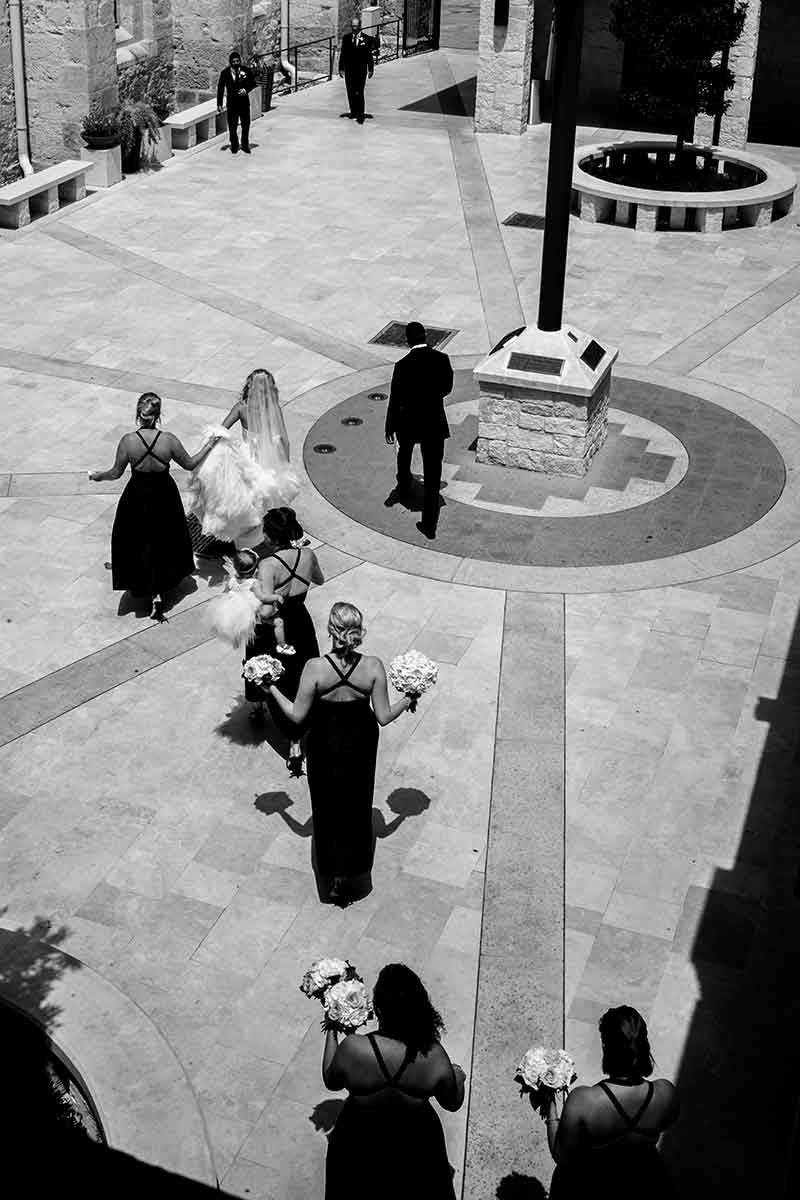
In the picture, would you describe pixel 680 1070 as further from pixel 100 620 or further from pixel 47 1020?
pixel 100 620

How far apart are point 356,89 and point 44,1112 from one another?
70.2ft

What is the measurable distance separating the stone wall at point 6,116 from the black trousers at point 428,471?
1165 cm

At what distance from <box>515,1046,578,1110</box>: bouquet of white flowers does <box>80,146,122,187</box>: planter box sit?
59.4 ft

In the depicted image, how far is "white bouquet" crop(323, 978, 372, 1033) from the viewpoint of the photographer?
18.9 ft

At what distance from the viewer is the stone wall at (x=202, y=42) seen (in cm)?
2566

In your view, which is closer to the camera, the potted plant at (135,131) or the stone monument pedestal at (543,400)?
the stone monument pedestal at (543,400)

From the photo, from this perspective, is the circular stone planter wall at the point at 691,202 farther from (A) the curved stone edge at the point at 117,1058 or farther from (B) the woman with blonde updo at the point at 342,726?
(A) the curved stone edge at the point at 117,1058

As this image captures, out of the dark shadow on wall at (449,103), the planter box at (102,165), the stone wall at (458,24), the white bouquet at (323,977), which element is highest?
the stone wall at (458,24)

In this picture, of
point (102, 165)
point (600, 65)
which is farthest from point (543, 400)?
point (600, 65)

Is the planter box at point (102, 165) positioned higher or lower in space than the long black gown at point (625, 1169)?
higher

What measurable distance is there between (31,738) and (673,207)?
44.0 feet

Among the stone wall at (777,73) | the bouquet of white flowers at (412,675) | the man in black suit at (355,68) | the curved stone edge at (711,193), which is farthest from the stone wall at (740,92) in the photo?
the bouquet of white flowers at (412,675)

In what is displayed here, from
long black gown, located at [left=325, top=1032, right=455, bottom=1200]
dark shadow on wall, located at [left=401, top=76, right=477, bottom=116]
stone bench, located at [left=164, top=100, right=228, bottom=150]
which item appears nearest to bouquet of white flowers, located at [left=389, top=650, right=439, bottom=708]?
long black gown, located at [left=325, top=1032, right=455, bottom=1200]

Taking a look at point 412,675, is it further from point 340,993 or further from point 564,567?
point 564,567
